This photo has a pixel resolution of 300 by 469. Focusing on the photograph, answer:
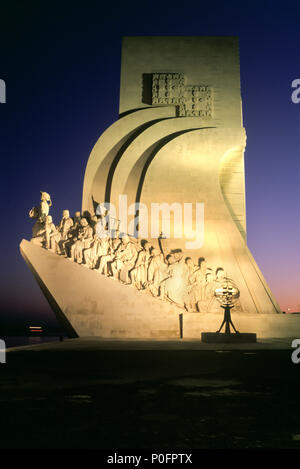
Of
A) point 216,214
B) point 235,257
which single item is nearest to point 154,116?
point 216,214

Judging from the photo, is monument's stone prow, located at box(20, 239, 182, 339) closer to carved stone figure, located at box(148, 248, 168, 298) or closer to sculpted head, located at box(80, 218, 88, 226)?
carved stone figure, located at box(148, 248, 168, 298)

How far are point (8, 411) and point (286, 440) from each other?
143cm

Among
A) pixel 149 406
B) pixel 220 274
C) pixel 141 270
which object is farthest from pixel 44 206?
pixel 149 406

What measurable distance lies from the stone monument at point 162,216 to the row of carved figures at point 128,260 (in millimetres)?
25

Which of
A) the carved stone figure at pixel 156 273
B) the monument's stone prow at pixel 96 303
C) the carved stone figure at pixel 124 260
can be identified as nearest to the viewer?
the monument's stone prow at pixel 96 303

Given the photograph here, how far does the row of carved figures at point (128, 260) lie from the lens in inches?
361

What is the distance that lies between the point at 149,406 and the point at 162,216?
943 centimetres

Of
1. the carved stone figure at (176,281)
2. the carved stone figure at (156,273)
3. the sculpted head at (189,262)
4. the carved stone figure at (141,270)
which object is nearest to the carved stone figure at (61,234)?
the carved stone figure at (141,270)

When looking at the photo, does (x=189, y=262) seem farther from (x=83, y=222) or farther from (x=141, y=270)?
(x=83, y=222)

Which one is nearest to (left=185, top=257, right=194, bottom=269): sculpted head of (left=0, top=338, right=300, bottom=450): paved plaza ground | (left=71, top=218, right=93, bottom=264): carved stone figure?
(left=71, top=218, right=93, bottom=264): carved stone figure

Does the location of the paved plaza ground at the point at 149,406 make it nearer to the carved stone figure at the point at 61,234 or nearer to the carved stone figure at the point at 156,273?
the carved stone figure at the point at 61,234

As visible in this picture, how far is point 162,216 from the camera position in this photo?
1172 centimetres

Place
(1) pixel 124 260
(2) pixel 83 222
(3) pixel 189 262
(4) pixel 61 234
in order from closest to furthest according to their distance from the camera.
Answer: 1. (4) pixel 61 234
2. (2) pixel 83 222
3. (1) pixel 124 260
4. (3) pixel 189 262

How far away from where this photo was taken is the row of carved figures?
9164 mm
